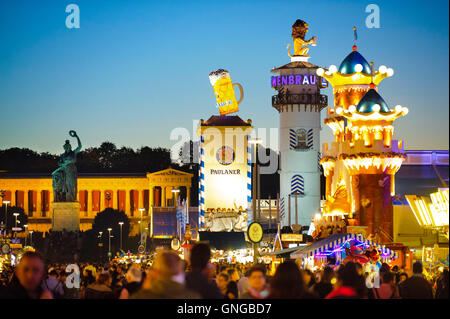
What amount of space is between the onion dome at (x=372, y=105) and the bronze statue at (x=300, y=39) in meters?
41.7

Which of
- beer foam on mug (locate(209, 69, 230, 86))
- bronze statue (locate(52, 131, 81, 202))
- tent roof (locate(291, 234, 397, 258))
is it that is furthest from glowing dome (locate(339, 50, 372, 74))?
beer foam on mug (locate(209, 69, 230, 86))

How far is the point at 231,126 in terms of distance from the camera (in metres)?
80.6

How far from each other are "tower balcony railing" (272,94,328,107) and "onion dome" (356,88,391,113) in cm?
4058

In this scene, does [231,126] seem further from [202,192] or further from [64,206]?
[64,206]

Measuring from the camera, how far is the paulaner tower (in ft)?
271

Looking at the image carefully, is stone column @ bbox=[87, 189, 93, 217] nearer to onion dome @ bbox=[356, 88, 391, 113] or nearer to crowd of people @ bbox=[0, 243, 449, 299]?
onion dome @ bbox=[356, 88, 391, 113]

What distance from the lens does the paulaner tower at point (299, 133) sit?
82562 mm

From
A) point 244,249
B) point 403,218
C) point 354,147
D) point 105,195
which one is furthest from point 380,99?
point 105,195

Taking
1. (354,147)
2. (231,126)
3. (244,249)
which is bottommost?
(244,249)

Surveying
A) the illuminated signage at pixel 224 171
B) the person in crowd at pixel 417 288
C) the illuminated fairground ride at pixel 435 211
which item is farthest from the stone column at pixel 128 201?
the person in crowd at pixel 417 288

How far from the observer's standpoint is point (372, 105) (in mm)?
42281

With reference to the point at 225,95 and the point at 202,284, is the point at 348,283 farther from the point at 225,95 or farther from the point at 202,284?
the point at 225,95
